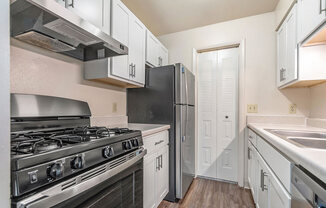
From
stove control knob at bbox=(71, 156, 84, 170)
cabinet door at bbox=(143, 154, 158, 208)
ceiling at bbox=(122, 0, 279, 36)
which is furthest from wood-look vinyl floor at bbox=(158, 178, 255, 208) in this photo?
ceiling at bbox=(122, 0, 279, 36)

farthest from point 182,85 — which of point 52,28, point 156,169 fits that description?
point 52,28

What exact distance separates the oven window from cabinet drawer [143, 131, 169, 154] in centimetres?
26

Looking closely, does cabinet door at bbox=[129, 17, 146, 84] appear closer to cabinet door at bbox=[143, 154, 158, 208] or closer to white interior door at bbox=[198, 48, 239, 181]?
cabinet door at bbox=[143, 154, 158, 208]

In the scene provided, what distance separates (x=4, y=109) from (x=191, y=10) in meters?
2.33

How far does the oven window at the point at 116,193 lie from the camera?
73 cm

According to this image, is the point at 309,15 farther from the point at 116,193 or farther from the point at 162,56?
the point at 116,193

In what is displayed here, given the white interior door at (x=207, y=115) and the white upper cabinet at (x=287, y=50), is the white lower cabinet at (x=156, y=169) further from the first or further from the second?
the white upper cabinet at (x=287, y=50)

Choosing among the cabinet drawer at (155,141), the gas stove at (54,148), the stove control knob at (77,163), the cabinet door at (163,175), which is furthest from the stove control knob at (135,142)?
the cabinet door at (163,175)

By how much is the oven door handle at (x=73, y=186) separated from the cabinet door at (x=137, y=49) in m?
1.08

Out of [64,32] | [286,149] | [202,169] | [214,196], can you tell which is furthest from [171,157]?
[64,32]

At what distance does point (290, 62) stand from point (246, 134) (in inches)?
42.3

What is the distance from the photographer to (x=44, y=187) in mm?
588

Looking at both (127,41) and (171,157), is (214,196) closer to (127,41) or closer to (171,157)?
(171,157)

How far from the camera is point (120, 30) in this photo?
1.59 meters
